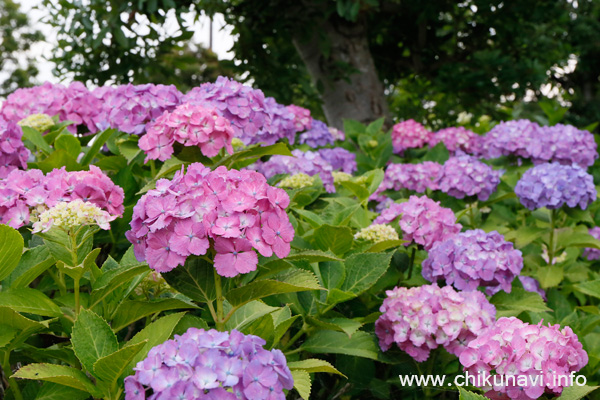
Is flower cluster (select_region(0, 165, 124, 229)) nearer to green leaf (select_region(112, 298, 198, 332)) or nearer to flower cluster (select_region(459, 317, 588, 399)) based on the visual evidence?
green leaf (select_region(112, 298, 198, 332))

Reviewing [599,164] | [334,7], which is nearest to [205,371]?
[599,164]

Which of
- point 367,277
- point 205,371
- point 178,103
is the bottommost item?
point 367,277

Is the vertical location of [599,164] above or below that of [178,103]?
below

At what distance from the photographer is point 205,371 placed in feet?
3.74

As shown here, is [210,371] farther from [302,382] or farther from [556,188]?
[556,188]

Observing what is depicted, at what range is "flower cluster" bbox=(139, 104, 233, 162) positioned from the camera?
2043 millimetres

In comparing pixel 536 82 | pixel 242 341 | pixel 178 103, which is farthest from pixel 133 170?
pixel 536 82

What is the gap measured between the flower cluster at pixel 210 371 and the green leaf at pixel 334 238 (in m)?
0.79

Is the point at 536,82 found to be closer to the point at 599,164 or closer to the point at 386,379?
the point at 599,164

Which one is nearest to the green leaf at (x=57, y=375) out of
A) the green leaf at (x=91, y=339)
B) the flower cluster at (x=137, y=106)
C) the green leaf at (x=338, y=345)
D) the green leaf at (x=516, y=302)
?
the green leaf at (x=91, y=339)

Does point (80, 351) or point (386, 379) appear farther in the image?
point (386, 379)

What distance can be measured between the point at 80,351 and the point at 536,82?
228 inches

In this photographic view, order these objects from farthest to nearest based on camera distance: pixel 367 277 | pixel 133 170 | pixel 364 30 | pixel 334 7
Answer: pixel 364 30, pixel 334 7, pixel 133 170, pixel 367 277

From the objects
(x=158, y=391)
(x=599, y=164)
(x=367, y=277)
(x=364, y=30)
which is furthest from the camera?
(x=364, y=30)
